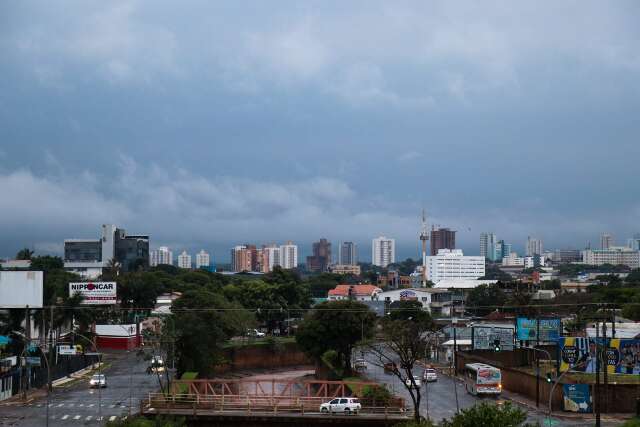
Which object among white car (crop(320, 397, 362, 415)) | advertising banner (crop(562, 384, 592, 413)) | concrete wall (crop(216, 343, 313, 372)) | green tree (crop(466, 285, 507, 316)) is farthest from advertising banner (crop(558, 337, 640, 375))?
green tree (crop(466, 285, 507, 316))

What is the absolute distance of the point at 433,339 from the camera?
4119 inches

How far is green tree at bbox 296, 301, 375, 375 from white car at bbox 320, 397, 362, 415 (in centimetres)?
3001

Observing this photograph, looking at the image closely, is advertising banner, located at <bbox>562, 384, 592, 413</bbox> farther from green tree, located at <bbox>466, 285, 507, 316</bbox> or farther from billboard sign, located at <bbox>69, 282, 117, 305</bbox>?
green tree, located at <bbox>466, 285, 507, 316</bbox>

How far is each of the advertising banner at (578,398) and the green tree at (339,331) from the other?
31437 millimetres

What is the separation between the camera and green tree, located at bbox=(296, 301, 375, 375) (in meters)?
86.4

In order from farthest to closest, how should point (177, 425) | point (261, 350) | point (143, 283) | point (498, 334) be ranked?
point (143, 283), point (261, 350), point (498, 334), point (177, 425)

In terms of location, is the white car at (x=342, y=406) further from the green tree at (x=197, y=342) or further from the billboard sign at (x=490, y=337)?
the billboard sign at (x=490, y=337)

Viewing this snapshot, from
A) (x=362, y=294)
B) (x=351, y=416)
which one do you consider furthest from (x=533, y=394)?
(x=362, y=294)

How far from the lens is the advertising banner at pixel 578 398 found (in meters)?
57.1

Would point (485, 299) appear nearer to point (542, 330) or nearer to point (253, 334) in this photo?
point (253, 334)

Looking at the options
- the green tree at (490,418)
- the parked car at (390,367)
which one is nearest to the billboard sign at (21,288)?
the parked car at (390,367)

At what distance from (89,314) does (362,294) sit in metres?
114

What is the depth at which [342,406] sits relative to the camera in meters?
55.6

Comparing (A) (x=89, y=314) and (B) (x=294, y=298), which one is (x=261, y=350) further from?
(B) (x=294, y=298)
